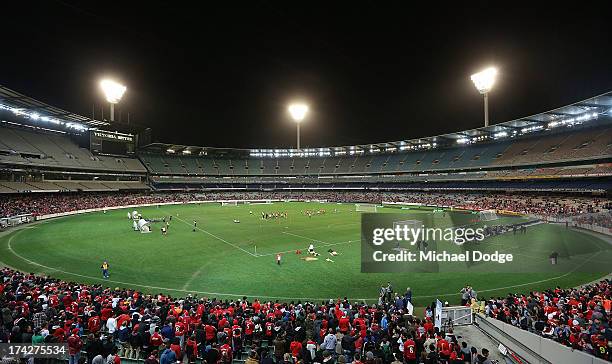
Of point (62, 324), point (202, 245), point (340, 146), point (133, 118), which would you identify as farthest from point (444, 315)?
point (340, 146)

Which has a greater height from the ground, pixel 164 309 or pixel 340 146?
pixel 340 146

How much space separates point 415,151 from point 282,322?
297ft

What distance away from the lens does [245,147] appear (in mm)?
107500

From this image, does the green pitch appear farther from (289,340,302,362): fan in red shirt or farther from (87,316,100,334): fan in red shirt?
(289,340,302,362): fan in red shirt

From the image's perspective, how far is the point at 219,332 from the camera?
32.5 ft

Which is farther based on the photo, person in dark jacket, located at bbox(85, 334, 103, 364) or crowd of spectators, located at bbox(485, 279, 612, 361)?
crowd of spectators, located at bbox(485, 279, 612, 361)

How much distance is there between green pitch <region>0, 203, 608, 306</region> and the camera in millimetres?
18844

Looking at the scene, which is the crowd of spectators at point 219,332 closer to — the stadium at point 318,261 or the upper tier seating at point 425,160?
the stadium at point 318,261

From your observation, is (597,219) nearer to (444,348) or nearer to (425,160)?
(444,348)

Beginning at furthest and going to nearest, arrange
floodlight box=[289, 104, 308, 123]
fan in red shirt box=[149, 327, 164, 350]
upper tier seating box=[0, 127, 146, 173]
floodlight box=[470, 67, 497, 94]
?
floodlight box=[289, 104, 308, 123] < floodlight box=[470, 67, 497, 94] < upper tier seating box=[0, 127, 146, 173] < fan in red shirt box=[149, 327, 164, 350]

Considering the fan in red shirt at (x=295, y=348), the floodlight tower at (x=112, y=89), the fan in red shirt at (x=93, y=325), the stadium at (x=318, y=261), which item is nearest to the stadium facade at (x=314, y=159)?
the stadium at (x=318, y=261)

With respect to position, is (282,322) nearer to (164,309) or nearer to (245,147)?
(164,309)

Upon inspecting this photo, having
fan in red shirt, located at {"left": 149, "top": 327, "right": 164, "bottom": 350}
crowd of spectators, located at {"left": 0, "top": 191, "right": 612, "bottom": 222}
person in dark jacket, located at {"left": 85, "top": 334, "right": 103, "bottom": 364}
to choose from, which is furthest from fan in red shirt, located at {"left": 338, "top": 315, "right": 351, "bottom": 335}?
crowd of spectators, located at {"left": 0, "top": 191, "right": 612, "bottom": 222}

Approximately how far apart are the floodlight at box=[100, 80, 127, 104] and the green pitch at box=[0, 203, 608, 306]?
39348 mm
